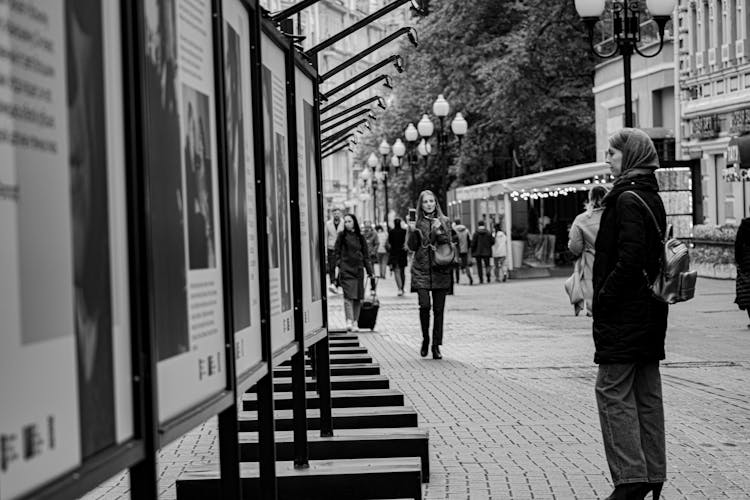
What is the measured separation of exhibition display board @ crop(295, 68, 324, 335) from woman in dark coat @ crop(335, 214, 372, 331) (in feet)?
46.2

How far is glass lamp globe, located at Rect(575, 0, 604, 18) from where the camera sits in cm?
2192

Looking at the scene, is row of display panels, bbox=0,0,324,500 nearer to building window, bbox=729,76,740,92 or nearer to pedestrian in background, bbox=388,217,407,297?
pedestrian in background, bbox=388,217,407,297

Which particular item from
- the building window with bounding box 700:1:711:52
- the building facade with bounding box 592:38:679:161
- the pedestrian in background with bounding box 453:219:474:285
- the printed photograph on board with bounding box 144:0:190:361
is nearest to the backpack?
the printed photograph on board with bounding box 144:0:190:361

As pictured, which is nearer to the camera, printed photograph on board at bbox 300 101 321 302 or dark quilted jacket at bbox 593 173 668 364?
dark quilted jacket at bbox 593 173 668 364

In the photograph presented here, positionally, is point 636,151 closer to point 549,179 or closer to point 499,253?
point 549,179

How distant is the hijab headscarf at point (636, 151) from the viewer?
7.56 metres

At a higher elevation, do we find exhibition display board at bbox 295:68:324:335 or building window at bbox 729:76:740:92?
building window at bbox 729:76:740:92

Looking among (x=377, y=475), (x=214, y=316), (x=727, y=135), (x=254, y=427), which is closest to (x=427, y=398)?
(x=254, y=427)

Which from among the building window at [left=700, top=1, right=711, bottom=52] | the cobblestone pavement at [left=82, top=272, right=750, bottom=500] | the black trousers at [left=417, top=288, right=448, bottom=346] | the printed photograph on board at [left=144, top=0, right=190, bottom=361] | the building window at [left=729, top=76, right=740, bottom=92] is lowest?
the cobblestone pavement at [left=82, top=272, right=750, bottom=500]

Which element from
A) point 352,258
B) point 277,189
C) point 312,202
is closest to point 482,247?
point 352,258

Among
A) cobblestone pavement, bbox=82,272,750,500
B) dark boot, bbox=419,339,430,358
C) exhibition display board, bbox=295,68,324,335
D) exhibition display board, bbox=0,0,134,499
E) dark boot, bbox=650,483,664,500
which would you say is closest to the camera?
exhibition display board, bbox=0,0,134,499

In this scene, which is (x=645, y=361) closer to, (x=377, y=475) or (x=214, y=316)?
(x=377, y=475)

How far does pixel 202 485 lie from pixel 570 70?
4826cm

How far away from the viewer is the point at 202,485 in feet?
22.0
